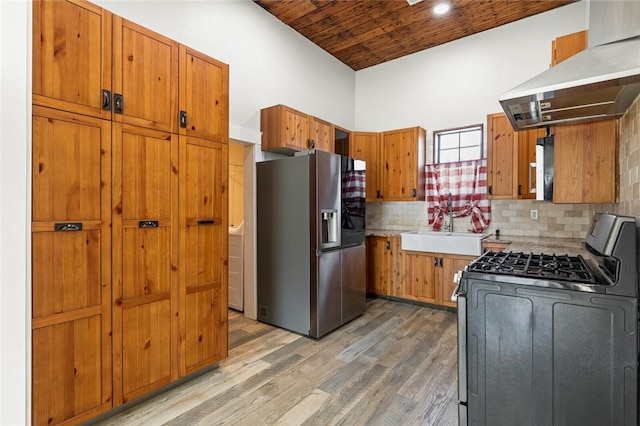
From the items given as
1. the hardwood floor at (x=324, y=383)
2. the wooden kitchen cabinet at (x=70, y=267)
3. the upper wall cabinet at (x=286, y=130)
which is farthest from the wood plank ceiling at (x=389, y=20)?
the hardwood floor at (x=324, y=383)

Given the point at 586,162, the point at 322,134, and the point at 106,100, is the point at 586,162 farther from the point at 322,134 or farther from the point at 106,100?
the point at 106,100

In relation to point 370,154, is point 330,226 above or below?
below

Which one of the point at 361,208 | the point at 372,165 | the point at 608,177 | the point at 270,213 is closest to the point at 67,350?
the point at 270,213

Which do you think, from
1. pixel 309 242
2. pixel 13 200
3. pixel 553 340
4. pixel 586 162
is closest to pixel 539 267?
pixel 553 340

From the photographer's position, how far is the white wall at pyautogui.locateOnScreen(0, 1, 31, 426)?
0.93m

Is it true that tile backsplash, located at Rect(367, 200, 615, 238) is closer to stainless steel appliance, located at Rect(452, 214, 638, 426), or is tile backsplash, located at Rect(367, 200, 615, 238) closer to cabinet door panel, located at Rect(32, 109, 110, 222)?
stainless steel appliance, located at Rect(452, 214, 638, 426)

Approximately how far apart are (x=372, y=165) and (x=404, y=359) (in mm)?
2777

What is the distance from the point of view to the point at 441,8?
11.8 ft

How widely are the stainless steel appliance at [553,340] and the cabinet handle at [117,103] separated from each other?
7.29ft

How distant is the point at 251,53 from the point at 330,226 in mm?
2114

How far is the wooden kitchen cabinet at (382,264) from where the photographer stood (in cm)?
430

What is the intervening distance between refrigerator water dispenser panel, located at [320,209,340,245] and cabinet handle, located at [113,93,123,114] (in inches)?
76.0

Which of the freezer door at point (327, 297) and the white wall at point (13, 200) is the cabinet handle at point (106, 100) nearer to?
the white wall at point (13, 200)

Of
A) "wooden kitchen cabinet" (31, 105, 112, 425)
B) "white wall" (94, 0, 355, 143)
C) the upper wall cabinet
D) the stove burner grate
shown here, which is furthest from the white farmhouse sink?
"wooden kitchen cabinet" (31, 105, 112, 425)
